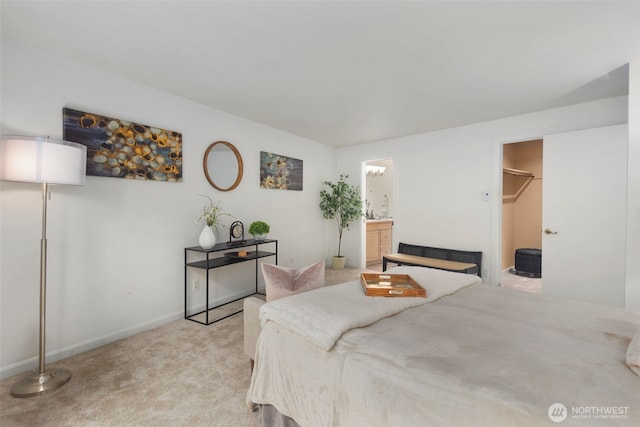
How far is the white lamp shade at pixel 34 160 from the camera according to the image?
178cm

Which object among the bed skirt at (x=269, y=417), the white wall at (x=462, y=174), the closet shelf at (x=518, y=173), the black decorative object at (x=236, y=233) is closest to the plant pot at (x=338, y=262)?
the white wall at (x=462, y=174)

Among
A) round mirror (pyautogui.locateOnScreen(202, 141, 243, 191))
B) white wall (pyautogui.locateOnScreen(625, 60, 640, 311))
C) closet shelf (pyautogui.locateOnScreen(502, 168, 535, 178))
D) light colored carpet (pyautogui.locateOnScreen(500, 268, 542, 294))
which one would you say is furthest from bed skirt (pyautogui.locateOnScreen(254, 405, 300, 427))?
closet shelf (pyautogui.locateOnScreen(502, 168, 535, 178))

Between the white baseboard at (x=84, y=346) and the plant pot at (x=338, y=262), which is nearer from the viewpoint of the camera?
the white baseboard at (x=84, y=346)

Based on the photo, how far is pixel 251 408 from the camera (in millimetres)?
1628

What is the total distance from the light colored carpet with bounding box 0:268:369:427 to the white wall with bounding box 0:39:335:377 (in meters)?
0.30

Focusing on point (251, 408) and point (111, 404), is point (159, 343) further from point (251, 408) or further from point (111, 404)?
point (251, 408)

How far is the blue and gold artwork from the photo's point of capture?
7.93 feet

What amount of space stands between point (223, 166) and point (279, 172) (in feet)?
3.24

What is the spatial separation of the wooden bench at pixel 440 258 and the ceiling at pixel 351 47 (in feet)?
6.46

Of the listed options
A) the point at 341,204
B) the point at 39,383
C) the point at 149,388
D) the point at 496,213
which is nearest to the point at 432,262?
the point at 496,213

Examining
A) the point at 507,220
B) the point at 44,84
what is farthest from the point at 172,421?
the point at 507,220

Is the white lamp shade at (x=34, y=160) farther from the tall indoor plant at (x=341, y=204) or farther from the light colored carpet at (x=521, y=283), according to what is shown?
the light colored carpet at (x=521, y=283)

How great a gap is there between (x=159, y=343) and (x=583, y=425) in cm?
283

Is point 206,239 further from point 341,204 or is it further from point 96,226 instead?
point 341,204
